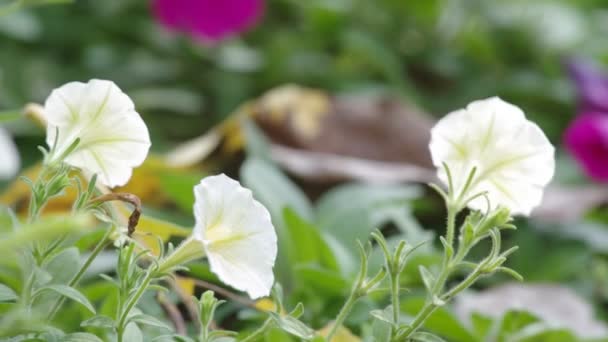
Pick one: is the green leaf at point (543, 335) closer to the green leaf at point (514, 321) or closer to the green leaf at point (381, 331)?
the green leaf at point (514, 321)

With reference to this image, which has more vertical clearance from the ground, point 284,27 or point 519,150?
point 519,150

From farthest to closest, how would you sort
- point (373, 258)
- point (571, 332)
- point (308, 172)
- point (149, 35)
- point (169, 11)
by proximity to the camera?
1. point (149, 35)
2. point (169, 11)
3. point (308, 172)
4. point (373, 258)
5. point (571, 332)

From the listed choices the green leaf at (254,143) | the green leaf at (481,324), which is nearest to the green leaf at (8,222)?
the green leaf at (481,324)

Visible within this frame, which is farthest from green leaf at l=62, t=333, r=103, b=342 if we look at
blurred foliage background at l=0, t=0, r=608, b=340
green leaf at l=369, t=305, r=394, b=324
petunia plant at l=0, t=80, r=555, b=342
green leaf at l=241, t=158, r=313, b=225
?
blurred foliage background at l=0, t=0, r=608, b=340

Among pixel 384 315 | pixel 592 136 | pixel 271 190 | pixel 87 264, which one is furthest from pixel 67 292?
pixel 592 136

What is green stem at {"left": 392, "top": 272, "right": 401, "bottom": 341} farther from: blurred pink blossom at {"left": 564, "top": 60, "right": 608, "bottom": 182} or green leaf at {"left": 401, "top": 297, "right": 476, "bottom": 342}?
blurred pink blossom at {"left": 564, "top": 60, "right": 608, "bottom": 182}

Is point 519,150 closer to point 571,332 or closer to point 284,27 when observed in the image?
point 571,332

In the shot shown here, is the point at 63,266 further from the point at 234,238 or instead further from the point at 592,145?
the point at 592,145

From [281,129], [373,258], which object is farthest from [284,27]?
[373,258]
